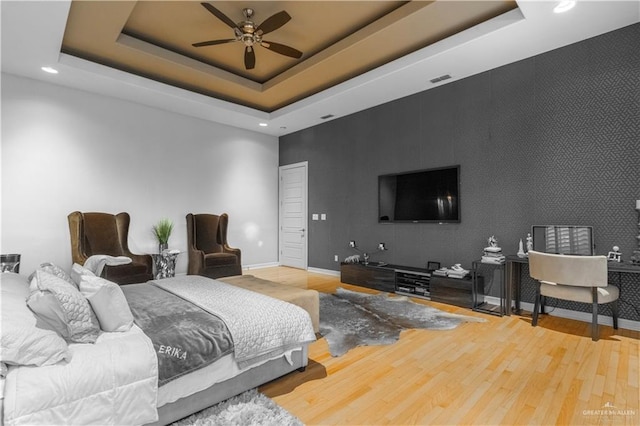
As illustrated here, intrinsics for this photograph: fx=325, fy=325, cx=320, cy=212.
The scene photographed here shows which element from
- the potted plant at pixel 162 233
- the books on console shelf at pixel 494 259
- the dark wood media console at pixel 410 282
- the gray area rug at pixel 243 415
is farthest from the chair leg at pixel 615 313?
the potted plant at pixel 162 233

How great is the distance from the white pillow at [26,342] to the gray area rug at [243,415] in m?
0.73

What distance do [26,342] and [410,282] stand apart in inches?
162

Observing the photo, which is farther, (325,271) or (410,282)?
(325,271)

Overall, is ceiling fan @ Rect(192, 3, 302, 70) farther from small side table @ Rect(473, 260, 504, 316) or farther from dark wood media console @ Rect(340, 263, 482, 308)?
small side table @ Rect(473, 260, 504, 316)

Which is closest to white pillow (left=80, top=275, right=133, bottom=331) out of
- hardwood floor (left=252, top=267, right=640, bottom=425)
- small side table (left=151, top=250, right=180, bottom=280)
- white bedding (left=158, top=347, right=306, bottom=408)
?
white bedding (left=158, top=347, right=306, bottom=408)

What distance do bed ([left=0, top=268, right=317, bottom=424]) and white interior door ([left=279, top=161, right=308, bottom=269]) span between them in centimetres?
444

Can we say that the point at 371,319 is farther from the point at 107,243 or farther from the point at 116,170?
the point at 116,170

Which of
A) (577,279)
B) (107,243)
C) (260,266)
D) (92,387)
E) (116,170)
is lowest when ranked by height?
(260,266)

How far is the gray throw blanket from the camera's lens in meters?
1.71

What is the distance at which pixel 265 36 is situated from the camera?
414cm

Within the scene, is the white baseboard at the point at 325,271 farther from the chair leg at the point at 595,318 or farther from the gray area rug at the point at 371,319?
the chair leg at the point at 595,318

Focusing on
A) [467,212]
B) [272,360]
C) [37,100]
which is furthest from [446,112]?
[37,100]

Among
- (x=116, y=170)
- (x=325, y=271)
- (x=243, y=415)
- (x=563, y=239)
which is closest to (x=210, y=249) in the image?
(x=116, y=170)

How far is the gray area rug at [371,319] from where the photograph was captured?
2971mm
